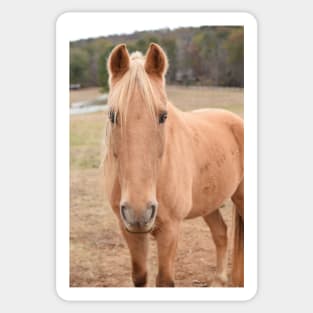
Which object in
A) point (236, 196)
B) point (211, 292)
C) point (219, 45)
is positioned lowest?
point (211, 292)

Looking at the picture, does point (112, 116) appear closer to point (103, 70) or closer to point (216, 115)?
point (103, 70)

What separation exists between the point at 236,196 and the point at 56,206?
94 cm

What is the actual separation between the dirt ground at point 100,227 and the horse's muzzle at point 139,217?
0.49 metres

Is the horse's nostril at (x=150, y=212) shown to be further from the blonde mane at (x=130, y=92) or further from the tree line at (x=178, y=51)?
the tree line at (x=178, y=51)

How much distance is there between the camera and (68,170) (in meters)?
2.99

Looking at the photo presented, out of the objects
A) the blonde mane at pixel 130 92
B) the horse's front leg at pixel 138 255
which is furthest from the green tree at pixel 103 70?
the horse's front leg at pixel 138 255

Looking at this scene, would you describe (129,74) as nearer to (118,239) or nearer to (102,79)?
(102,79)

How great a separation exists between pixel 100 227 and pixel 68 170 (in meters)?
0.36

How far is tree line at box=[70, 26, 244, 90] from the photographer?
2994 millimetres

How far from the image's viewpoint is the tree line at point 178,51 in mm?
2994

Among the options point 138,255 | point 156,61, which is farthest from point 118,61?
point 138,255

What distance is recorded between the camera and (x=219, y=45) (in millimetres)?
3023

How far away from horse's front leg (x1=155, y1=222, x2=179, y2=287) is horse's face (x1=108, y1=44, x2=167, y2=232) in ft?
0.89

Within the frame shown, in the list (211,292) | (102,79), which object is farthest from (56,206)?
(211,292)
